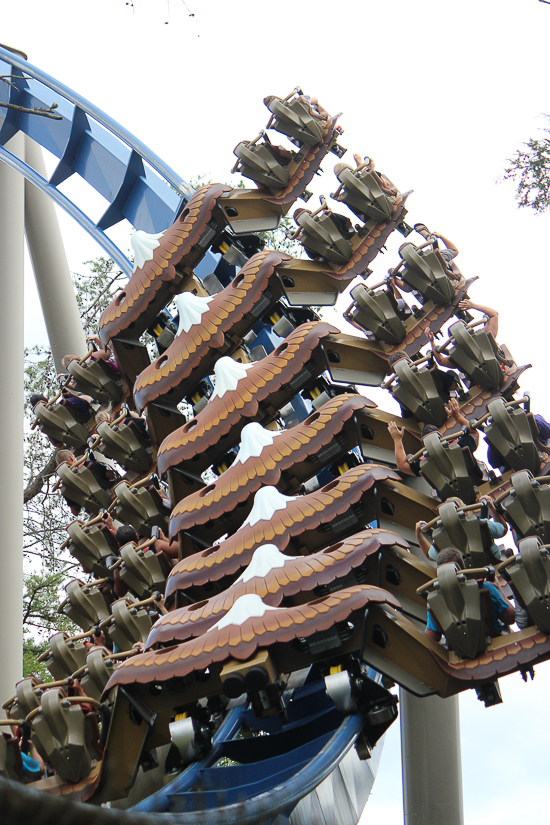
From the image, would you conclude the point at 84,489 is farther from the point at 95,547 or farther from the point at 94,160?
the point at 94,160

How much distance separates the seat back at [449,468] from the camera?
5.65 metres

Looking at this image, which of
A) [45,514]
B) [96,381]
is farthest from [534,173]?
[45,514]

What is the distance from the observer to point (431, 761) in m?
7.66

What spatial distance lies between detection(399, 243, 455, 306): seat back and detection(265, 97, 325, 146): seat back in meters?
1.97

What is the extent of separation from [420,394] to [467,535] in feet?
4.99

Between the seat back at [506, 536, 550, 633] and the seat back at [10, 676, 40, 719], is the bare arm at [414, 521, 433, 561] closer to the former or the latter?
the seat back at [506, 536, 550, 633]

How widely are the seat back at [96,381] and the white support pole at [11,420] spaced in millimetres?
1877

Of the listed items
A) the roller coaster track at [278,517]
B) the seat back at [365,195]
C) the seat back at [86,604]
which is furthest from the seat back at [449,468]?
the seat back at [86,604]

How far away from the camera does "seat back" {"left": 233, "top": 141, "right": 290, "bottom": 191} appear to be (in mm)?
8648

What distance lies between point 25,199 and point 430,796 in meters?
8.76

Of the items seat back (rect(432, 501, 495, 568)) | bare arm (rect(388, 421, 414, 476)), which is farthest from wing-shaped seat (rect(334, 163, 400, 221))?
seat back (rect(432, 501, 495, 568))

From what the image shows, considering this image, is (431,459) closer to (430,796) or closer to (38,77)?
(430,796)

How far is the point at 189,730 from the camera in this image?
517cm

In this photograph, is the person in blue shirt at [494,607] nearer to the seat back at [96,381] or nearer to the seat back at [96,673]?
the seat back at [96,673]
